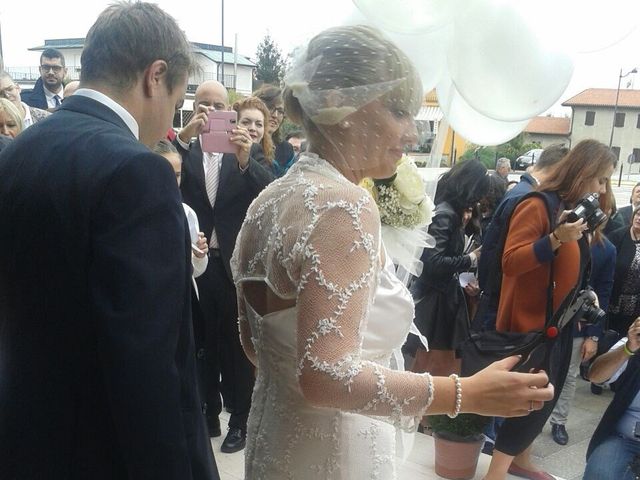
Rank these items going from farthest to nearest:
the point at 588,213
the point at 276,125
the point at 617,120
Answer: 1. the point at 617,120
2. the point at 276,125
3. the point at 588,213

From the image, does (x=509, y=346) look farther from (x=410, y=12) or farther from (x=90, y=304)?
(x=90, y=304)

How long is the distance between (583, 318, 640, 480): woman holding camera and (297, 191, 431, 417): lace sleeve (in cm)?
154

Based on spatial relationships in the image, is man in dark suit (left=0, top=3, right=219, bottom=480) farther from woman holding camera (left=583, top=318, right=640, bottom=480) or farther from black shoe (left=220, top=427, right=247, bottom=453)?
black shoe (left=220, top=427, right=247, bottom=453)

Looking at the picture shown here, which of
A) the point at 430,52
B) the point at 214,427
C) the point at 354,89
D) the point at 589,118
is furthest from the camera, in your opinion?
the point at 589,118

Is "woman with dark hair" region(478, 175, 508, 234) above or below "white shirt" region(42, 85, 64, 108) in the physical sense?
below

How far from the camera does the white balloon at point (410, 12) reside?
4.71 feet

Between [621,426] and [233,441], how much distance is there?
196 centimetres

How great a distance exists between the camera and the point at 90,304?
1.09 m

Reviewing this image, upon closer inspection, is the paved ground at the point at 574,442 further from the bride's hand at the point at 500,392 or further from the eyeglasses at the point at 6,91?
the eyeglasses at the point at 6,91

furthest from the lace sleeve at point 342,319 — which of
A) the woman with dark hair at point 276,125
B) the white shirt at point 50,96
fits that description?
the white shirt at point 50,96

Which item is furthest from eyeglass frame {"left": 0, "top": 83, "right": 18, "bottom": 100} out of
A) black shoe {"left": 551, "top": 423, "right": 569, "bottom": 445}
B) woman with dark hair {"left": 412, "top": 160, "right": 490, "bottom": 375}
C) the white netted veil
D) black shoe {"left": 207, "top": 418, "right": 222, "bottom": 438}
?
black shoe {"left": 551, "top": 423, "right": 569, "bottom": 445}

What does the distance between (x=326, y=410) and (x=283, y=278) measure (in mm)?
324

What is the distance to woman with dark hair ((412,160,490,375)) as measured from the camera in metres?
3.53

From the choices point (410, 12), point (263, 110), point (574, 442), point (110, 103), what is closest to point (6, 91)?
point (263, 110)
